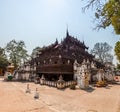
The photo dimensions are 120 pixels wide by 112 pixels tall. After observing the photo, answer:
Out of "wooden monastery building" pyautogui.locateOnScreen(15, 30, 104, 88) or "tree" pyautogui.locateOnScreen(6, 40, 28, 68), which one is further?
"tree" pyautogui.locateOnScreen(6, 40, 28, 68)

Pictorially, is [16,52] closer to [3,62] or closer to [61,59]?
[3,62]

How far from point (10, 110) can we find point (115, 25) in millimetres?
9404

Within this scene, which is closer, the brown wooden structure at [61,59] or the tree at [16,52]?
the brown wooden structure at [61,59]

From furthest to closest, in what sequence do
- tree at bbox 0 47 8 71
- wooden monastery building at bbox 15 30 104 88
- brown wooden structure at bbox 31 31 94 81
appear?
tree at bbox 0 47 8 71
wooden monastery building at bbox 15 30 104 88
brown wooden structure at bbox 31 31 94 81

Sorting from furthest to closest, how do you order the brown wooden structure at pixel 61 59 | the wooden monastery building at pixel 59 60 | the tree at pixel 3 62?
the tree at pixel 3 62, the wooden monastery building at pixel 59 60, the brown wooden structure at pixel 61 59

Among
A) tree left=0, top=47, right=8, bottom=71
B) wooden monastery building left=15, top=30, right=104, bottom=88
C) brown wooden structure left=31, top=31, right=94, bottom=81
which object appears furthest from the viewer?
tree left=0, top=47, right=8, bottom=71

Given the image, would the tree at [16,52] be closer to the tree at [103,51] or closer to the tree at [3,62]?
the tree at [3,62]

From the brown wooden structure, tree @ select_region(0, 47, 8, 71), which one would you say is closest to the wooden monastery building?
the brown wooden structure

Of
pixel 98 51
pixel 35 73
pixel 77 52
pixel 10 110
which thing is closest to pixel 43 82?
pixel 35 73

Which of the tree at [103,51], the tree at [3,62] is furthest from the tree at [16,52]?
the tree at [103,51]

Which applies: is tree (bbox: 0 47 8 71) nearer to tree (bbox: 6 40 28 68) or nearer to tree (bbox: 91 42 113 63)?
tree (bbox: 6 40 28 68)

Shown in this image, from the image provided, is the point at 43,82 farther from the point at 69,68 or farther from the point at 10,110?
the point at 10,110

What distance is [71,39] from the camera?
37.9 m

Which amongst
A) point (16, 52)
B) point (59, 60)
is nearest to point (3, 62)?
point (16, 52)
